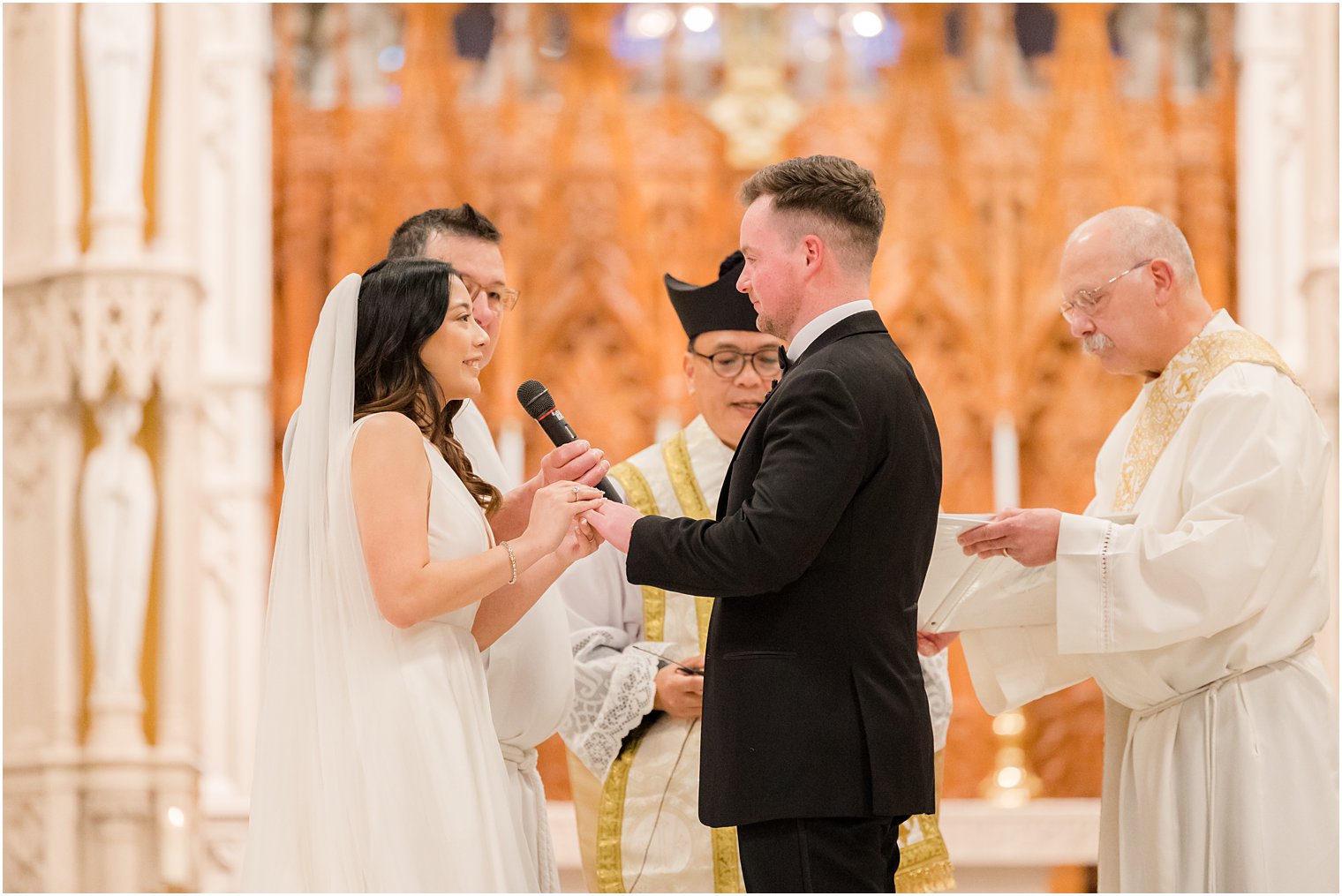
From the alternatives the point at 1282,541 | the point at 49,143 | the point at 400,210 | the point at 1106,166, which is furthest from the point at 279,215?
the point at 1282,541

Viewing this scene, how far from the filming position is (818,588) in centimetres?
262

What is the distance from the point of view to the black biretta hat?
12.1ft

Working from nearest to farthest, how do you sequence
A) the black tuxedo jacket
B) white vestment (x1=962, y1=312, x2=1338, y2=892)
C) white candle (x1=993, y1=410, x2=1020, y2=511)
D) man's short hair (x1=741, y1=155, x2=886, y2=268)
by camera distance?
the black tuxedo jacket → man's short hair (x1=741, y1=155, x2=886, y2=268) → white vestment (x1=962, y1=312, x2=1338, y2=892) → white candle (x1=993, y1=410, x2=1020, y2=511)

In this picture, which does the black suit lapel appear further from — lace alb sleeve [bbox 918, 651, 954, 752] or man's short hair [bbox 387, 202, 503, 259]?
lace alb sleeve [bbox 918, 651, 954, 752]

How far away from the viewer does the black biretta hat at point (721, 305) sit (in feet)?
12.1

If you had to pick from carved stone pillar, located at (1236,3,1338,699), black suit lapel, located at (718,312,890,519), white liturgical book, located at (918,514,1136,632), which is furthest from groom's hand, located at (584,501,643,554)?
carved stone pillar, located at (1236,3,1338,699)

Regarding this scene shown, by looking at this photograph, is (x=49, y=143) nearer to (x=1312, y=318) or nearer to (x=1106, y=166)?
(x=1106, y=166)

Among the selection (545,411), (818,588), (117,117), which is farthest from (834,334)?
(117,117)

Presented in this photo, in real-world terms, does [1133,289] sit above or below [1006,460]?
above

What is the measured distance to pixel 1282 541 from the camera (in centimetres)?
312

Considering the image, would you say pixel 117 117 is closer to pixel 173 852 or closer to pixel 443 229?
pixel 173 852

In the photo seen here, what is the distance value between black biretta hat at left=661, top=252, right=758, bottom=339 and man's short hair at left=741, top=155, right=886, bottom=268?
84 centimetres

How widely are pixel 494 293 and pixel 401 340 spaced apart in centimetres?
59

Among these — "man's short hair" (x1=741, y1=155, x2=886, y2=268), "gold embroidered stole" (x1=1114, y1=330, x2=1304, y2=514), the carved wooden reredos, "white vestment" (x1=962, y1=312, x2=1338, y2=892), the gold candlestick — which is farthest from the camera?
the carved wooden reredos
